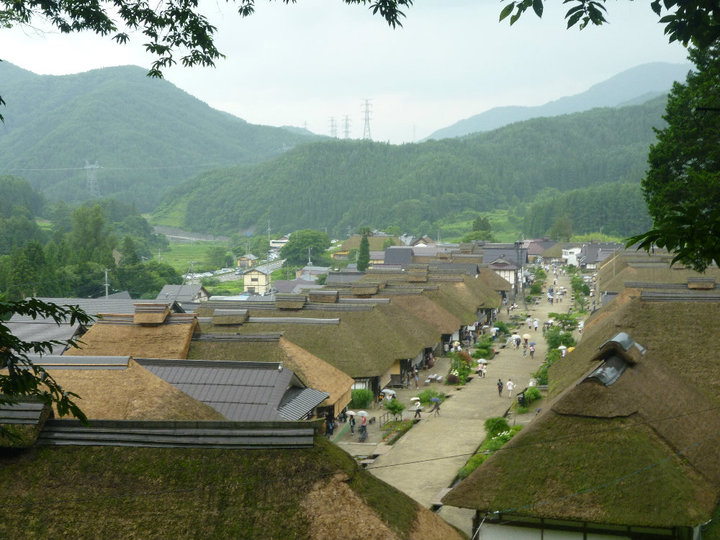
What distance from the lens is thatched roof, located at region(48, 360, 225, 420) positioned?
12703 millimetres

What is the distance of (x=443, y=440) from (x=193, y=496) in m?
15.5

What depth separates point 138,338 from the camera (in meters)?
23.6

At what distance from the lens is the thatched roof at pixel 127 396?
12.7m

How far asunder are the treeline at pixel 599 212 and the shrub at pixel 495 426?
373ft

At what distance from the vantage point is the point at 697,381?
1698cm

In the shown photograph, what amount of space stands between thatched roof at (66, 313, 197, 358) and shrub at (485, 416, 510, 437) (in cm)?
995

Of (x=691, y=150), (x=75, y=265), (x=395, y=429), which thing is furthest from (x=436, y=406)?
(x=75, y=265)

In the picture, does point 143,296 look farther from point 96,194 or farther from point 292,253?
point 96,194

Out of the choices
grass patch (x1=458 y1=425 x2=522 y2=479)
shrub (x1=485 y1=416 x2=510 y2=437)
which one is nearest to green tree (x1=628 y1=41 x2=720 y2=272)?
grass patch (x1=458 y1=425 x2=522 y2=479)

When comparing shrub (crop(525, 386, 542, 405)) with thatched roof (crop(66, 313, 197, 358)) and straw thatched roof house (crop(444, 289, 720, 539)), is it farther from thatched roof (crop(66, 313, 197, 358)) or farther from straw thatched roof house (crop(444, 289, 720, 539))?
thatched roof (crop(66, 313, 197, 358))

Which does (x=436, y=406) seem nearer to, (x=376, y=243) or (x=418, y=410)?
(x=418, y=410)

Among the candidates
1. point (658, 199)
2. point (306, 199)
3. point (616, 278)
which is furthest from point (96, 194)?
point (658, 199)

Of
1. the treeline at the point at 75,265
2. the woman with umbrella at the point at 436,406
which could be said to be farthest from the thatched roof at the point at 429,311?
the treeline at the point at 75,265

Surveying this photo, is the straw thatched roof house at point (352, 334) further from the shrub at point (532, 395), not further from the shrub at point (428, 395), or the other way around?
the shrub at point (532, 395)
